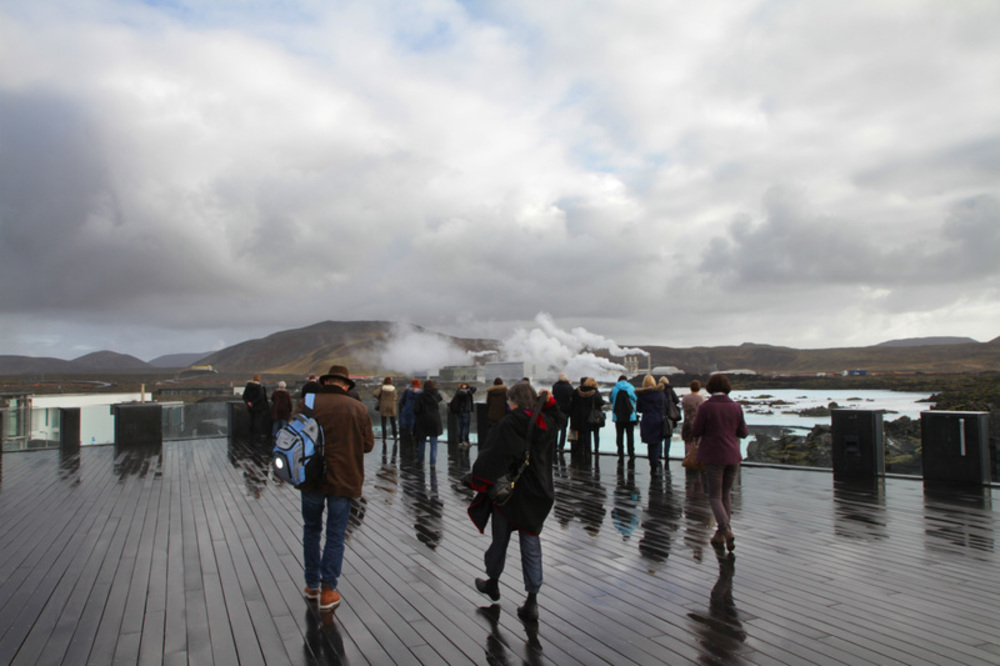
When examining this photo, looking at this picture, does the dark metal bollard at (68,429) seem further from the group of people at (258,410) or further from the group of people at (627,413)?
the group of people at (627,413)

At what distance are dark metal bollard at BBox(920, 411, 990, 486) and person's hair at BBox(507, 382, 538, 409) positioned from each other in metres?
7.49

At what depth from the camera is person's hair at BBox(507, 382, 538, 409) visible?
14.5 feet

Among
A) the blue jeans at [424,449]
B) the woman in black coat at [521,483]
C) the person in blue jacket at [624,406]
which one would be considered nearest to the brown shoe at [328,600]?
the woman in black coat at [521,483]

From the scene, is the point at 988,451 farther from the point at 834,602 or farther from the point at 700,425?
the point at 834,602

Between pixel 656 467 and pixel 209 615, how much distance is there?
8085 mm

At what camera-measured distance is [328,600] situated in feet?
14.7

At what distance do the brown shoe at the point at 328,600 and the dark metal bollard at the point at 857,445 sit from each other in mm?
8094

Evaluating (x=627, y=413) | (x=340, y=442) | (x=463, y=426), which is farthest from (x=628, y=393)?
(x=340, y=442)

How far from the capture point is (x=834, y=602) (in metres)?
4.54

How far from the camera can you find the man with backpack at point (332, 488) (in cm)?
450

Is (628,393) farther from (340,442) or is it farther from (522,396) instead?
(340,442)

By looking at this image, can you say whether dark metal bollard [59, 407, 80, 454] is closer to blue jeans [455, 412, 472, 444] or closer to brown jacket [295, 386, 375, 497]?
blue jeans [455, 412, 472, 444]

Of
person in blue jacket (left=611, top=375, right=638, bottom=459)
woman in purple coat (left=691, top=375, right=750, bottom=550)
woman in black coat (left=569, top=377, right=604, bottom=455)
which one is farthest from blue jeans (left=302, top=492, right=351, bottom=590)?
woman in black coat (left=569, top=377, right=604, bottom=455)

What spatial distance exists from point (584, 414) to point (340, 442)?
328 inches
